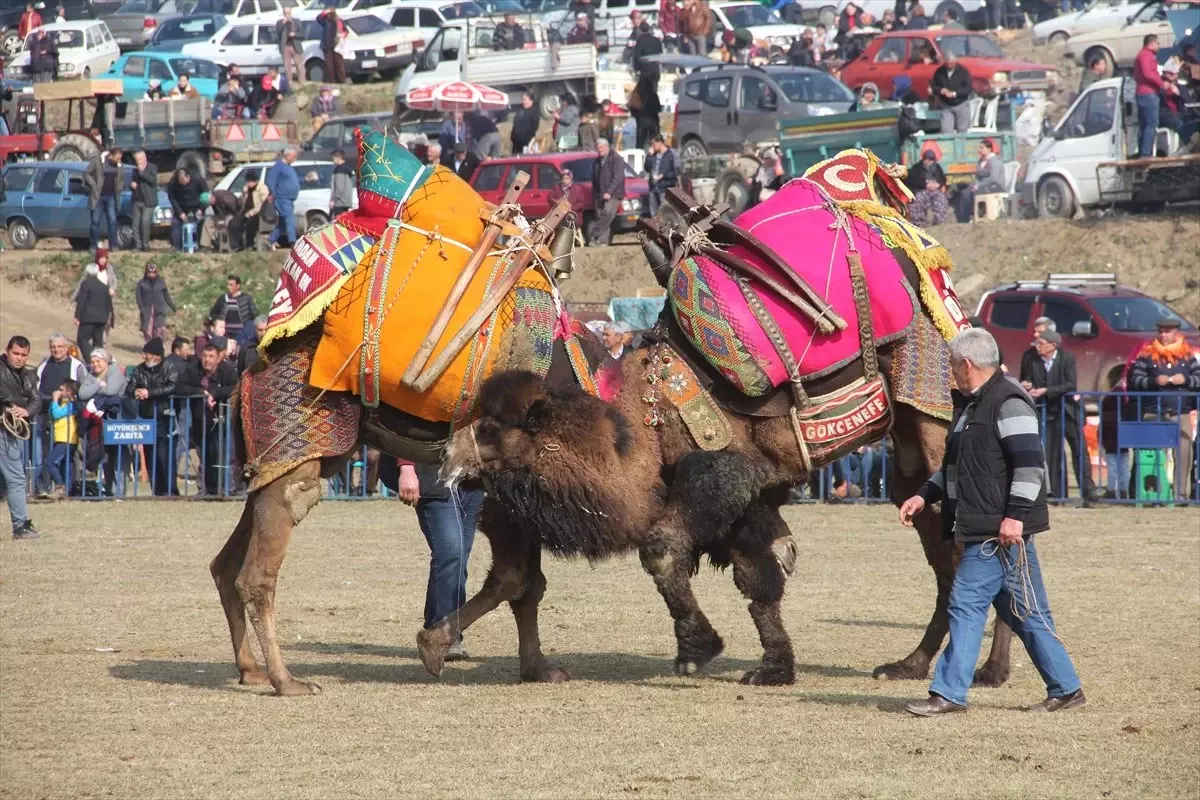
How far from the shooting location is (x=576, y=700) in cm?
835

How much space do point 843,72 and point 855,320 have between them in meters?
31.1

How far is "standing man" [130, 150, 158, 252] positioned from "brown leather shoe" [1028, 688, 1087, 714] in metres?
28.0

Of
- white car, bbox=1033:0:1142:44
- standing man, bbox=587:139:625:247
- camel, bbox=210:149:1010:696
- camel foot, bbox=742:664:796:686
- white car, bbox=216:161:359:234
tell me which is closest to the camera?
camel, bbox=210:149:1010:696

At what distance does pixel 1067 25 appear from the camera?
43.3 meters

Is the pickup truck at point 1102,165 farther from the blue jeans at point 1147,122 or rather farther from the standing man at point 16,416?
the standing man at point 16,416

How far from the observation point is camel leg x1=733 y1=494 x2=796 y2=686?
8602 mm

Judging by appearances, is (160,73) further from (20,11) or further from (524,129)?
(20,11)

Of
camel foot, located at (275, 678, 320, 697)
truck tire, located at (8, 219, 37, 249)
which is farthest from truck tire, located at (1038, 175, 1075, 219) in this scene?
camel foot, located at (275, 678, 320, 697)

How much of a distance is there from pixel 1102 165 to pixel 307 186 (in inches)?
580

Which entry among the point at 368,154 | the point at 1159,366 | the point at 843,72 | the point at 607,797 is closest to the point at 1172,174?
the point at 1159,366

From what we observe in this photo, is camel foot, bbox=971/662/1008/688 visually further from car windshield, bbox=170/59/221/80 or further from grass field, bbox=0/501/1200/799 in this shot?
car windshield, bbox=170/59/221/80

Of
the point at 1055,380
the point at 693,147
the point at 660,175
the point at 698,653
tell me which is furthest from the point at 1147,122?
the point at 698,653

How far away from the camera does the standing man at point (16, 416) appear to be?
1588 cm

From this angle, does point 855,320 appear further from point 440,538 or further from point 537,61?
point 537,61
